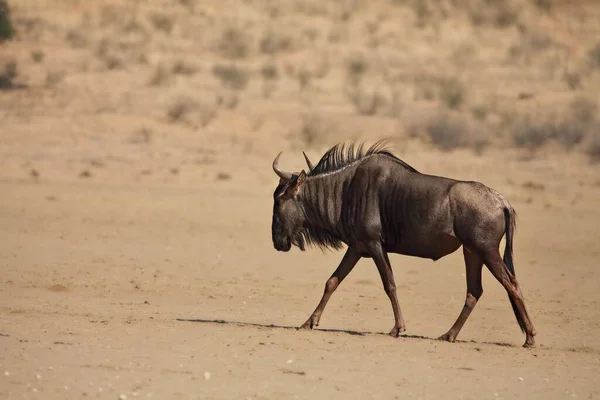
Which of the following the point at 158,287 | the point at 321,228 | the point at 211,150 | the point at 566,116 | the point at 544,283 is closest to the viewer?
the point at 321,228

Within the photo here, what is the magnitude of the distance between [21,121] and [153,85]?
14.0ft

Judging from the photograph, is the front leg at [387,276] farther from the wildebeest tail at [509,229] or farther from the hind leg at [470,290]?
the wildebeest tail at [509,229]

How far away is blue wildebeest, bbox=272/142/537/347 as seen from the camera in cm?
1062

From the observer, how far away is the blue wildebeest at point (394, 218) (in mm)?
10617

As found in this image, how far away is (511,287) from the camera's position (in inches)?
426

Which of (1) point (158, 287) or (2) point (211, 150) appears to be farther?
(2) point (211, 150)

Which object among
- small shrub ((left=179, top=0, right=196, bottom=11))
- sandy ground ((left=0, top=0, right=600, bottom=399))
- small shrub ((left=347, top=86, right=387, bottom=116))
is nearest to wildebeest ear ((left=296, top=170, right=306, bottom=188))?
sandy ground ((left=0, top=0, right=600, bottom=399))

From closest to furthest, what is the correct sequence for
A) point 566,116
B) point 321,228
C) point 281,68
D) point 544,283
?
point 321,228, point 544,283, point 566,116, point 281,68

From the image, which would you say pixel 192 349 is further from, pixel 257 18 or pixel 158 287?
pixel 257 18

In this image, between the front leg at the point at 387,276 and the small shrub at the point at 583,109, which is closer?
the front leg at the point at 387,276

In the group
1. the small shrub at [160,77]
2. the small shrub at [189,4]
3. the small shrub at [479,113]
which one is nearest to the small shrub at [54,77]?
the small shrub at [160,77]

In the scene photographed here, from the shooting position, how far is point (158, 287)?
1400cm

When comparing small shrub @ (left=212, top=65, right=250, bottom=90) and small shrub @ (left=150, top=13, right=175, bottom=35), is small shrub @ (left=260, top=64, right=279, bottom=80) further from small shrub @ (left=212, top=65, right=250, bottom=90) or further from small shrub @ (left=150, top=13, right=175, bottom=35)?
small shrub @ (left=150, top=13, right=175, bottom=35)

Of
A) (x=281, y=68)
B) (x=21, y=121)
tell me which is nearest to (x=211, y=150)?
(x=21, y=121)
